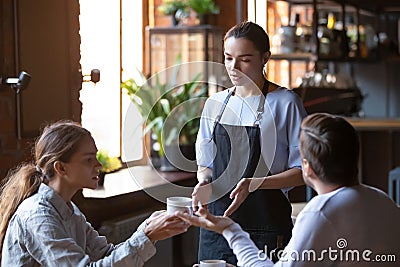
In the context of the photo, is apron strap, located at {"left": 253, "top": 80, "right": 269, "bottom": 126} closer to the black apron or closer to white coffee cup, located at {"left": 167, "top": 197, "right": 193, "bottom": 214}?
the black apron

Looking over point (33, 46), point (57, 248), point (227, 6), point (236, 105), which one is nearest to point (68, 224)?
point (57, 248)

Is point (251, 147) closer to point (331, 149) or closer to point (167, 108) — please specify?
point (331, 149)

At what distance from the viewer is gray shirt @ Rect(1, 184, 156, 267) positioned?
1.96m

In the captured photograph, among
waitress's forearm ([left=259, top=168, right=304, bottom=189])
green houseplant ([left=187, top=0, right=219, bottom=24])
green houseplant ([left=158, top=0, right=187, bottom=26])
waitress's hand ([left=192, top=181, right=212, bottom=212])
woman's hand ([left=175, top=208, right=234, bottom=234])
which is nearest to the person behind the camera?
woman's hand ([left=175, top=208, right=234, bottom=234])

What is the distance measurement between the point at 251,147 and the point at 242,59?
11.9 inches

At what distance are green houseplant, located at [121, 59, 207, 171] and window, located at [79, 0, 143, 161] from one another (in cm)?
7

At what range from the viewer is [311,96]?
20.1 feet

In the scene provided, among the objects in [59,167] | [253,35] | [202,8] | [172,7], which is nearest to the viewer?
[59,167]

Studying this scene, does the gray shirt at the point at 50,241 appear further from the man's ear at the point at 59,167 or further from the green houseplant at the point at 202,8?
the green houseplant at the point at 202,8

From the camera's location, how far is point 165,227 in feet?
6.57

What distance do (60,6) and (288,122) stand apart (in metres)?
1.32

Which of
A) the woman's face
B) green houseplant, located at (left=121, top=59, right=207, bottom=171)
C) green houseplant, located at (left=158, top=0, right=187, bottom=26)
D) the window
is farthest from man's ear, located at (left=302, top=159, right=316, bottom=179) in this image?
green houseplant, located at (left=158, top=0, right=187, bottom=26)

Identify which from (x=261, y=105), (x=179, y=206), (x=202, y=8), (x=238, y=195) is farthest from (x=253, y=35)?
(x=202, y=8)

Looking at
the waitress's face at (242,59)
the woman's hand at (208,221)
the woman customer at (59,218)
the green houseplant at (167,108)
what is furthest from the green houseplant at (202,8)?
the woman's hand at (208,221)
